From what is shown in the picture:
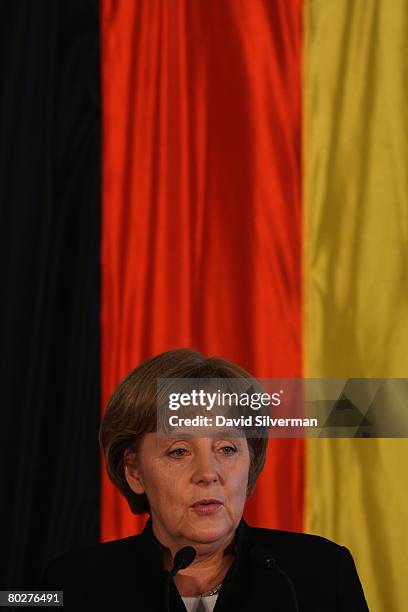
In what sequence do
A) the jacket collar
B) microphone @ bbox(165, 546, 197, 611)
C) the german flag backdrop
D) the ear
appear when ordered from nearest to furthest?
microphone @ bbox(165, 546, 197, 611)
the jacket collar
the ear
the german flag backdrop

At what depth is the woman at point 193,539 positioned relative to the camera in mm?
1185

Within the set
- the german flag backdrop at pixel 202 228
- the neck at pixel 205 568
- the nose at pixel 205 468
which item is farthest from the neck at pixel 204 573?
the german flag backdrop at pixel 202 228

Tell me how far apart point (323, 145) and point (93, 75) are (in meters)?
0.49

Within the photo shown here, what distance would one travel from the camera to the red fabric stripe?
1739 millimetres

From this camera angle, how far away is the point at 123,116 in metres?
1.76

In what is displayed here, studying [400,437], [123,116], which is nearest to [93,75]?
[123,116]

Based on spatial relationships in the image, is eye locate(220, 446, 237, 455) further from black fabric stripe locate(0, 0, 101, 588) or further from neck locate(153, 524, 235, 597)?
black fabric stripe locate(0, 0, 101, 588)

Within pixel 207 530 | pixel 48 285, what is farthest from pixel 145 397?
pixel 48 285

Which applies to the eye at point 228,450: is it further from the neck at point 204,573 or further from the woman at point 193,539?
the neck at point 204,573

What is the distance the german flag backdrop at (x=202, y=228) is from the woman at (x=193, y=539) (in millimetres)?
A: 432

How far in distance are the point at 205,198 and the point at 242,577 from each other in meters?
0.82

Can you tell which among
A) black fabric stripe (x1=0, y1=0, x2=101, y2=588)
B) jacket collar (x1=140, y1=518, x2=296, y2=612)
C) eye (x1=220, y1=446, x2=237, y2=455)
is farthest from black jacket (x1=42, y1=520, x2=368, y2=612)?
black fabric stripe (x1=0, y1=0, x2=101, y2=588)

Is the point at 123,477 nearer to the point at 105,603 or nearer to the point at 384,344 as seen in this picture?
the point at 105,603

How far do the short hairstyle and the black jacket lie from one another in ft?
0.28
